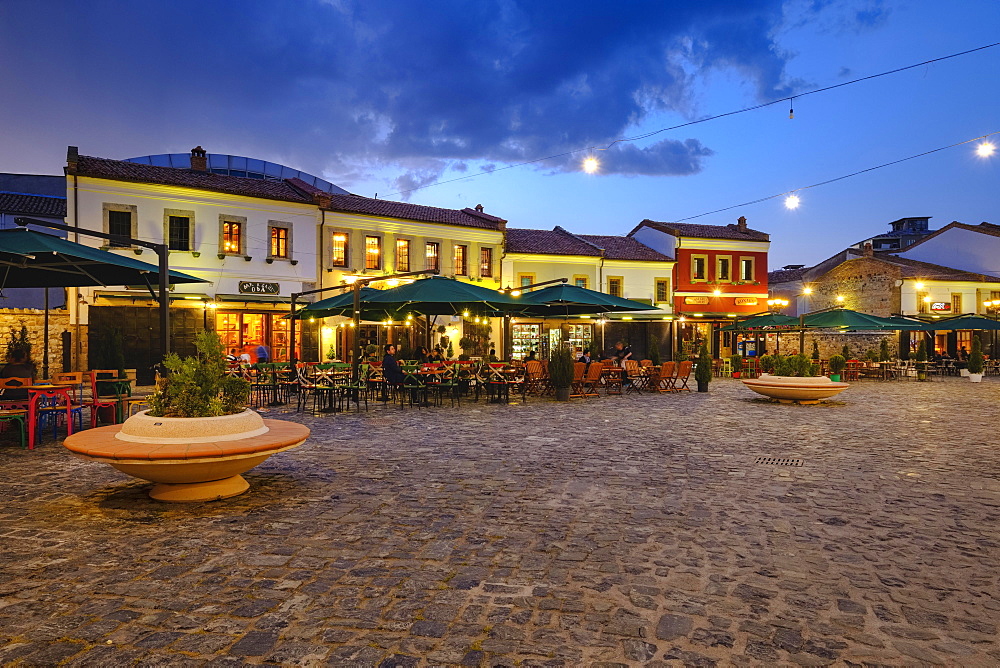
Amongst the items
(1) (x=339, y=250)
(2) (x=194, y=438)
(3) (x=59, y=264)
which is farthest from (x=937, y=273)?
(3) (x=59, y=264)

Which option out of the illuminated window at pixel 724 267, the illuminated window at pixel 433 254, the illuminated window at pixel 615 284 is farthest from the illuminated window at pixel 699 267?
the illuminated window at pixel 433 254

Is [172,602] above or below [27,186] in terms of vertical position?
below

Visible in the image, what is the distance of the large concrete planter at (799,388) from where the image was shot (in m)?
13.7

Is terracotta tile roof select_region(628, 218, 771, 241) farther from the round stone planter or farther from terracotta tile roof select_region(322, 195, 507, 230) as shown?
the round stone planter

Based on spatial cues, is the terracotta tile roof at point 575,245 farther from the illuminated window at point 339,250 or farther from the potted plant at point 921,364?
the potted plant at point 921,364

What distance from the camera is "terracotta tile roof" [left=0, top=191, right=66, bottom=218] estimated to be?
91.5 feet

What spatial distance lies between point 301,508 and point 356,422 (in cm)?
542

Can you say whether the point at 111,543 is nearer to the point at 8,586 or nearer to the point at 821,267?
the point at 8,586

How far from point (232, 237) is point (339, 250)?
13.5ft

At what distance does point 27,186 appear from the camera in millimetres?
33469

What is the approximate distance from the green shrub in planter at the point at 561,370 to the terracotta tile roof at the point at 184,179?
13.9 m

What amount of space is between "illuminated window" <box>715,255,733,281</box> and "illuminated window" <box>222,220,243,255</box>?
24.7 m

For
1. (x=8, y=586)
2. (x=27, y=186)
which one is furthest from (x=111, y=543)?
(x=27, y=186)

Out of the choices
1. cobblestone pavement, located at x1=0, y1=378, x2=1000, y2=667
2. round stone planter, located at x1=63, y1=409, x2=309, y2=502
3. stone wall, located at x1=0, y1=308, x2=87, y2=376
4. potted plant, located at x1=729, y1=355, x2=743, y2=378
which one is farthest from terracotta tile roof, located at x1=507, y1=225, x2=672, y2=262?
round stone planter, located at x1=63, y1=409, x2=309, y2=502
